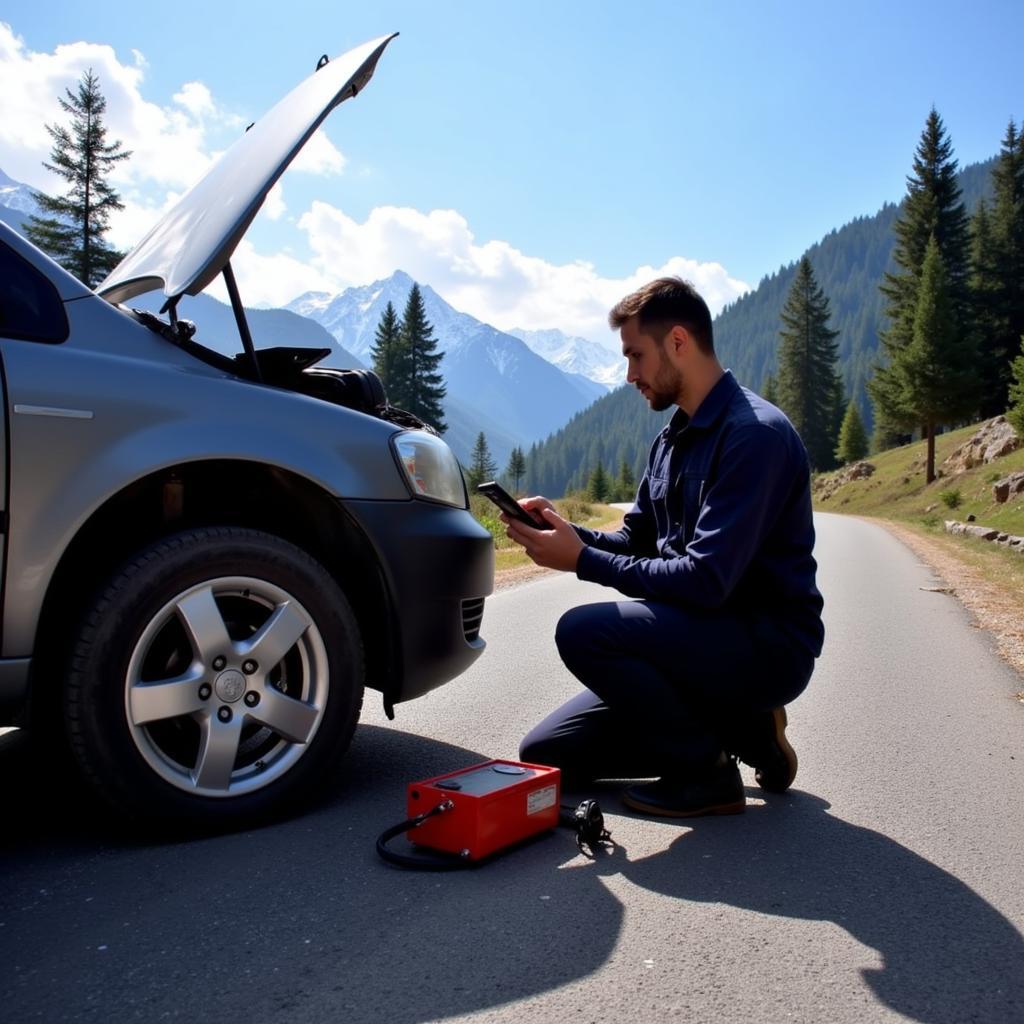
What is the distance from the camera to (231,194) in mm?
3359

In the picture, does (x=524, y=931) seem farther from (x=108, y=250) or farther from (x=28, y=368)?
(x=108, y=250)

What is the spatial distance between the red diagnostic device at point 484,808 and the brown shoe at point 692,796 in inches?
15.2

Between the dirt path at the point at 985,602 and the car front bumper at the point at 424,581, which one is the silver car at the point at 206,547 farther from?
the dirt path at the point at 985,602

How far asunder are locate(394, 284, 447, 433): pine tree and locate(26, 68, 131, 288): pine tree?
26.9m

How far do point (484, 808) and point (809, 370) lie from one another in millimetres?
72453

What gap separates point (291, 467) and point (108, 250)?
Result: 42.1 metres

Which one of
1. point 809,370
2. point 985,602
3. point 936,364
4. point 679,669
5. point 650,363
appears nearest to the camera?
point 679,669

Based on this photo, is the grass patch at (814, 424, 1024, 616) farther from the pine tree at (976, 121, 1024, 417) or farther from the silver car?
the silver car

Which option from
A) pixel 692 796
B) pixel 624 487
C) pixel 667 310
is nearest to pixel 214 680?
pixel 692 796

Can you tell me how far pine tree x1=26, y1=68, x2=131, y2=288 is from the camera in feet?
129

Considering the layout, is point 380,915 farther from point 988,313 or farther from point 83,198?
point 988,313

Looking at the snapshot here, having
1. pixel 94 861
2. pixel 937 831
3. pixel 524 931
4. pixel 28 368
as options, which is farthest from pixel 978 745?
pixel 28 368

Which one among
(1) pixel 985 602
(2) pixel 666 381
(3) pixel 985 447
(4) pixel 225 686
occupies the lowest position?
(1) pixel 985 602

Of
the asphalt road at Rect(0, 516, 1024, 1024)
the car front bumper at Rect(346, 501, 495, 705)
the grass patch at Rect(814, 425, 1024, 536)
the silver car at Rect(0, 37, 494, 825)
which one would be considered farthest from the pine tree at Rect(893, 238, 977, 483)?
the silver car at Rect(0, 37, 494, 825)
